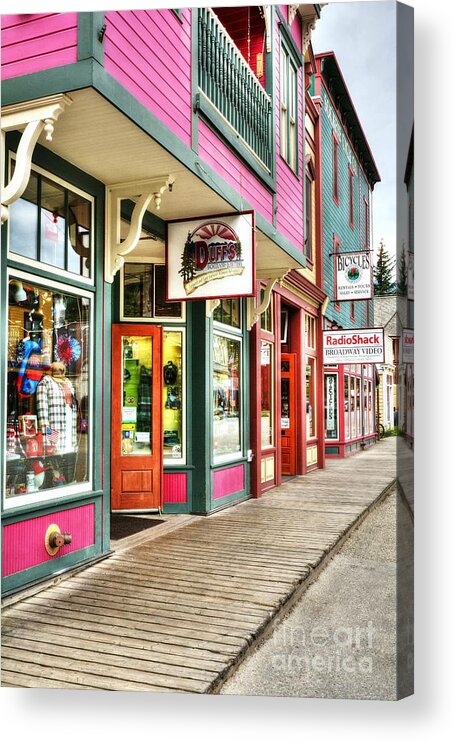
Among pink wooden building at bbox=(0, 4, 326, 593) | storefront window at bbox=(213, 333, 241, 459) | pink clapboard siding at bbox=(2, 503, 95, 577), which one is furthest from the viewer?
storefront window at bbox=(213, 333, 241, 459)

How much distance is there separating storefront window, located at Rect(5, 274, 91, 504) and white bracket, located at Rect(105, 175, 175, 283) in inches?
17.8

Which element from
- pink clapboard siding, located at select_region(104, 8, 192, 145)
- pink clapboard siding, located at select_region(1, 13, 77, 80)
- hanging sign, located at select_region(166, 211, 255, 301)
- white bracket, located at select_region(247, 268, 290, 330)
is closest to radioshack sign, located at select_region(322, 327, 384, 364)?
white bracket, located at select_region(247, 268, 290, 330)

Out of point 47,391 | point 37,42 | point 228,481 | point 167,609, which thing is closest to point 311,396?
point 228,481

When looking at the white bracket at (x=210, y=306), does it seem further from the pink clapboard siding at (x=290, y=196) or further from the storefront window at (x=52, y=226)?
the storefront window at (x=52, y=226)

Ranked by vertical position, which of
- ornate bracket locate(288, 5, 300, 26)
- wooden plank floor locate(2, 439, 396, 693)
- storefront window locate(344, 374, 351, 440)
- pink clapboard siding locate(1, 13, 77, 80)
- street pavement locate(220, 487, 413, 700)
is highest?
ornate bracket locate(288, 5, 300, 26)

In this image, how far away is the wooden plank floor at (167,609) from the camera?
3.02 meters

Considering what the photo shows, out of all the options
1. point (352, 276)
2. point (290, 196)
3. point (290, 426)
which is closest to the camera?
point (290, 196)

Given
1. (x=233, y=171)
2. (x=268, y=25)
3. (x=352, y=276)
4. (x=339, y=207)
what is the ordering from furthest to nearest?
(x=339, y=207) → (x=352, y=276) → (x=268, y=25) → (x=233, y=171)

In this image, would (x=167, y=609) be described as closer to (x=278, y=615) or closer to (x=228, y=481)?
(x=278, y=615)

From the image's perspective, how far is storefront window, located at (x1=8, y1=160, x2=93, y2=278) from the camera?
428cm

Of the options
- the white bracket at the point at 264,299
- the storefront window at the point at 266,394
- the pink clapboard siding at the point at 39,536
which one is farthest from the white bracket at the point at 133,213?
the storefront window at the point at 266,394

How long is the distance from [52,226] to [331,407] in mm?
11746

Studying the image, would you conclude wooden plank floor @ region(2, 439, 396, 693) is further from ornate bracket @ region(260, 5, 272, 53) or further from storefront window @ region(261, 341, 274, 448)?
ornate bracket @ region(260, 5, 272, 53)

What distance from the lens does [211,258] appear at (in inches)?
234
